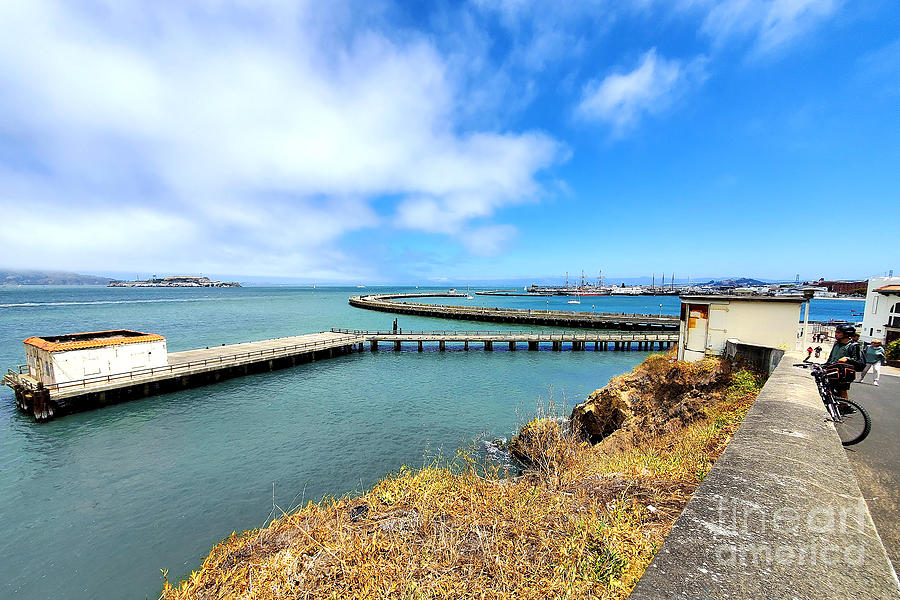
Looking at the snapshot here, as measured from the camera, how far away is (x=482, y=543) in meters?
4.72

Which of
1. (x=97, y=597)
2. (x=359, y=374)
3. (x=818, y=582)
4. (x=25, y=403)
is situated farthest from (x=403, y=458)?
(x=25, y=403)

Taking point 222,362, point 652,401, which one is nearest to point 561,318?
point 652,401

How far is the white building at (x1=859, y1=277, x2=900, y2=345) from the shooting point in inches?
910

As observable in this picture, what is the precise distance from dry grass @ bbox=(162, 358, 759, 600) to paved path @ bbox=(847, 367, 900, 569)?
1.63 m

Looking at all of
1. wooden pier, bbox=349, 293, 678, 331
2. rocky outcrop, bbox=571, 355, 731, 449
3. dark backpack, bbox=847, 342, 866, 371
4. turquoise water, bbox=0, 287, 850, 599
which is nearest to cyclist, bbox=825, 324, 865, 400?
dark backpack, bbox=847, 342, 866, 371

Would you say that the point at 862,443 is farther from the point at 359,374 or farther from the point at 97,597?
the point at 359,374

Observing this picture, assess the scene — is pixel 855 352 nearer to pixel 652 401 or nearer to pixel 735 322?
pixel 735 322

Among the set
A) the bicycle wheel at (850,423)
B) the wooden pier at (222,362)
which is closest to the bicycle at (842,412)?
the bicycle wheel at (850,423)

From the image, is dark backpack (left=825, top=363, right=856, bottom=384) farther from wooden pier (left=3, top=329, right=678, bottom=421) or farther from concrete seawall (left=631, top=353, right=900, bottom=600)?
wooden pier (left=3, top=329, right=678, bottom=421)

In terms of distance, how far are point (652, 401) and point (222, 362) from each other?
29.4 metres

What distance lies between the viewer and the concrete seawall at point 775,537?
2.08 m

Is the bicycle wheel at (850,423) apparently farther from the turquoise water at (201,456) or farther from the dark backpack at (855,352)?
the turquoise water at (201,456)

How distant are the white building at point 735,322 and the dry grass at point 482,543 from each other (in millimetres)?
8467

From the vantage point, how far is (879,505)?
407 cm
